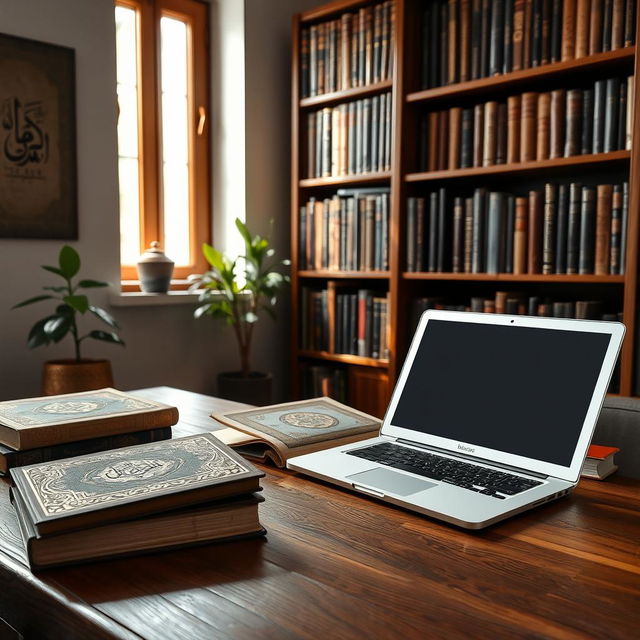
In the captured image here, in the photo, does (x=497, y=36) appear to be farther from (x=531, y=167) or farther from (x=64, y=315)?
(x=64, y=315)

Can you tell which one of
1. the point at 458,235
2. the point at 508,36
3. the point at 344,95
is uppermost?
the point at 508,36

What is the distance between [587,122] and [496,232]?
0.49 metres

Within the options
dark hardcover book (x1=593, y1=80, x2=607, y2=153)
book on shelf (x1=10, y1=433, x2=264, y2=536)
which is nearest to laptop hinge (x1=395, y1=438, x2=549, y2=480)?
book on shelf (x1=10, y1=433, x2=264, y2=536)

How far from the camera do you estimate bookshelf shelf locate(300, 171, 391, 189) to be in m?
2.97

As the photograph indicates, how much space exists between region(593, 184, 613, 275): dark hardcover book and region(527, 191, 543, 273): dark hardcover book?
0.70ft

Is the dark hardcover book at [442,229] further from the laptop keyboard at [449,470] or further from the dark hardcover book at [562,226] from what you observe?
the laptop keyboard at [449,470]

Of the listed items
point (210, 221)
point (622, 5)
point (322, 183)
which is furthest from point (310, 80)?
point (622, 5)

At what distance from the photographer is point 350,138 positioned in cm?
311

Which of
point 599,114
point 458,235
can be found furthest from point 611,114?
point 458,235

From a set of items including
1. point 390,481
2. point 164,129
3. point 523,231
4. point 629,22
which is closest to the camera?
point 390,481

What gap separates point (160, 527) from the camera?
78 centimetres

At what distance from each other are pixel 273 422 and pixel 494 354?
40 cm

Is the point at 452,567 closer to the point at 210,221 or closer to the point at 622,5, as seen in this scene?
the point at 622,5

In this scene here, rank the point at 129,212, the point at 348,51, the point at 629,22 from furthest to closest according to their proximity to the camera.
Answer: the point at 129,212
the point at 348,51
the point at 629,22
